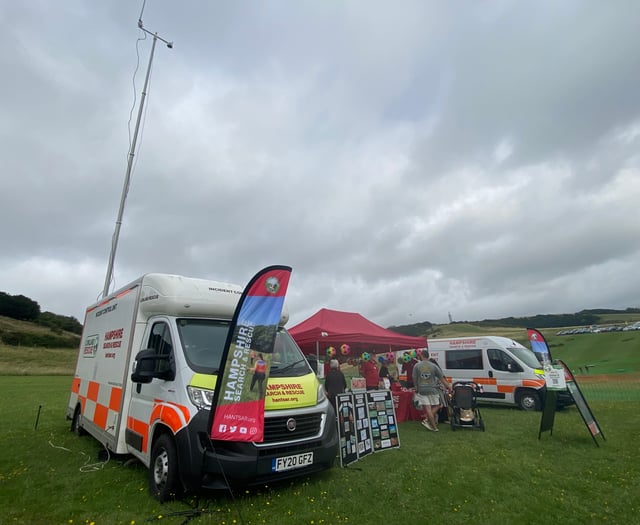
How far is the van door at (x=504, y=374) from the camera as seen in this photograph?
37.8ft

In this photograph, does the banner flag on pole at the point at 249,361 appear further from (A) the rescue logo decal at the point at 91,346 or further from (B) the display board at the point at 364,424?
(A) the rescue logo decal at the point at 91,346

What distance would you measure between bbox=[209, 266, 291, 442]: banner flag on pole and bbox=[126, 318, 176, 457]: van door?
2.62ft

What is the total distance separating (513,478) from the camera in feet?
16.0

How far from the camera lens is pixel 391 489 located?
175 inches

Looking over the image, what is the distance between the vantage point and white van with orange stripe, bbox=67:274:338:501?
372cm

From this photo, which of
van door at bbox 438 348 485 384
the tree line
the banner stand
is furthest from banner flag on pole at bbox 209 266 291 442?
the tree line

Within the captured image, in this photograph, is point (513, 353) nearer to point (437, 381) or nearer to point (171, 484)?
point (437, 381)

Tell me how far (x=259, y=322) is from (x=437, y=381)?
585 centimetres

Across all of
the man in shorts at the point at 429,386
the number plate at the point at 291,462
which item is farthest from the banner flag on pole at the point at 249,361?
the man in shorts at the point at 429,386

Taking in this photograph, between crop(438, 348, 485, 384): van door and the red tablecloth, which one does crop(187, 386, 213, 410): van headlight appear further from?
crop(438, 348, 485, 384): van door

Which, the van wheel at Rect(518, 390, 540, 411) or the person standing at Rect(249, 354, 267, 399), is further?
the van wheel at Rect(518, 390, 540, 411)

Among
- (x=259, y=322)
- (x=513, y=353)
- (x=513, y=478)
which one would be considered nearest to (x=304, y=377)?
(x=259, y=322)

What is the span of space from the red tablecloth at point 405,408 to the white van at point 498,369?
3.95 meters

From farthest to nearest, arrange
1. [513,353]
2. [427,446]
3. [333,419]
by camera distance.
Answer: [513,353] → [427,446] → [333,419]
